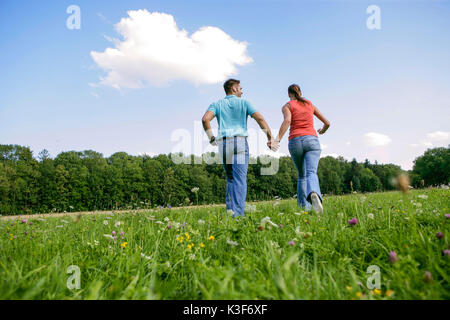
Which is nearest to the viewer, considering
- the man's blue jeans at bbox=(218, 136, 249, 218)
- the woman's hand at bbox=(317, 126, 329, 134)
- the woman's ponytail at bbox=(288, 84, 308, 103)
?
the man's blue jeans at bbox=(218, 136, 249, 218)

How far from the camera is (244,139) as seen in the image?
444cm

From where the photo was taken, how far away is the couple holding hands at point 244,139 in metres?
4.37

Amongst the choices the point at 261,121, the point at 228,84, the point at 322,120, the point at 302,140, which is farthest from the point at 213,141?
the point at 322,120

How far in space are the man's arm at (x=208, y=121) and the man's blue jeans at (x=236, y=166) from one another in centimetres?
26

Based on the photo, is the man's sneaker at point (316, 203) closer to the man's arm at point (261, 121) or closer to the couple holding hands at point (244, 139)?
the couple holding hands at point (244, 139)

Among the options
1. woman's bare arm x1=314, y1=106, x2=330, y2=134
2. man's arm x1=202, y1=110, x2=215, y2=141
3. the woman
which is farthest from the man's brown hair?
woman's bare arm x1=314, y1=106, x2=330, y2=134

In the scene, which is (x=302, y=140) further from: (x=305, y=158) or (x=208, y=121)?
(x=208, y=121)

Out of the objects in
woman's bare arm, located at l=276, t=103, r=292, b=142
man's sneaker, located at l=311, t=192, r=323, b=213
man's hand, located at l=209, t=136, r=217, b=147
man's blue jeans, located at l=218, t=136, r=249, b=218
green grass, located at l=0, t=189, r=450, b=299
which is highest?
woman's bare arm, located at l=276, t=103, r=292, b=142

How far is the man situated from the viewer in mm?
4348

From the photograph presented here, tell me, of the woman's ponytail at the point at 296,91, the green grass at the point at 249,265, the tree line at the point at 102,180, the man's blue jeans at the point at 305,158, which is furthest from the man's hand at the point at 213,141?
the tree line at the point at 102,180

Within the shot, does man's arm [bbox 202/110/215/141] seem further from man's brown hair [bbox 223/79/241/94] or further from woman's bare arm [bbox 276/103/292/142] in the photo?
woman's bare arm [bbox 276/103/292/142]

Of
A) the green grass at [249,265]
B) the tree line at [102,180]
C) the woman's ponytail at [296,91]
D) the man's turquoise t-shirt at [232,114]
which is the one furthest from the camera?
the tree line at [102,180]

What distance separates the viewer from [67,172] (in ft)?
122
